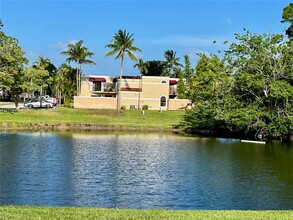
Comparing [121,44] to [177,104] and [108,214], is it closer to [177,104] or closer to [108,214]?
[177,104]

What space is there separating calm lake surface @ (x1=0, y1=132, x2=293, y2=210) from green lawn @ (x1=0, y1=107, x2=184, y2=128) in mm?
15389

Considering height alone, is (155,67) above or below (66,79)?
above

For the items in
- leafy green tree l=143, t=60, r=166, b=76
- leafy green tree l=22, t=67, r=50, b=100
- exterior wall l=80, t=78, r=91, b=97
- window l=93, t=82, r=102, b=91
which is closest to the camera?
leafy green tree l=22, t=67, r=50, b=100

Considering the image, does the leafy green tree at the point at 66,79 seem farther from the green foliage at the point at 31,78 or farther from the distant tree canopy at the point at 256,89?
the distant tree canopy at the point at 256,89

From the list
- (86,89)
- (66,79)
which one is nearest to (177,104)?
(86,89)

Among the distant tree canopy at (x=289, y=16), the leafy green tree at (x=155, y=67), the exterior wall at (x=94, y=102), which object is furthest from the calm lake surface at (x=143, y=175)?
the leafy green tree at (x=155, y=67)

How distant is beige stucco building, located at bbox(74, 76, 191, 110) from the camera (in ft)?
243

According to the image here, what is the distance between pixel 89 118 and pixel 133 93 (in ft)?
62.4

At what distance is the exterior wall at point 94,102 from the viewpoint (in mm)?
72875

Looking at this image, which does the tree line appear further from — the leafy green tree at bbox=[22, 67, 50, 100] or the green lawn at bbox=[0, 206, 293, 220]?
the green lawn at bbox=[0, 206, 293, 220]

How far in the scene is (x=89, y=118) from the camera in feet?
204

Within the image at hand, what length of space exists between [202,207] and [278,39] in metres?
36.1

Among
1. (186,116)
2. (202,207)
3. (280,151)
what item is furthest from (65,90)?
(202,207)

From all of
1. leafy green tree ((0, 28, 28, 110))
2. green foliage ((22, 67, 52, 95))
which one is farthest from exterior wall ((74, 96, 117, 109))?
leafy green tree ((0, 28, 28, 110))
